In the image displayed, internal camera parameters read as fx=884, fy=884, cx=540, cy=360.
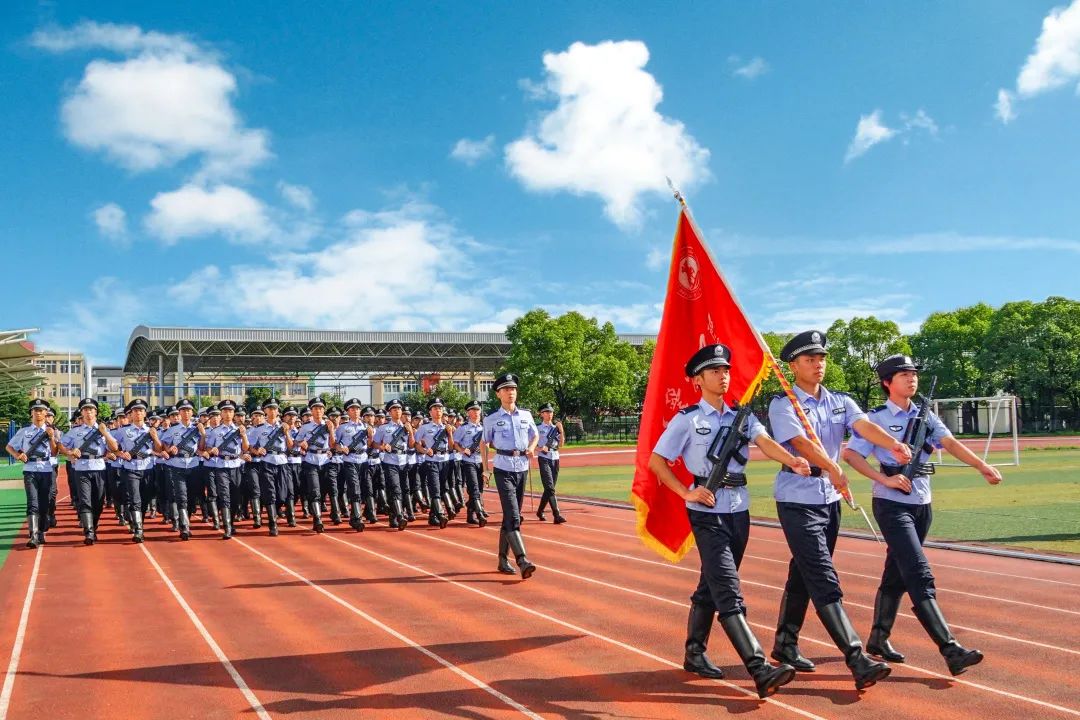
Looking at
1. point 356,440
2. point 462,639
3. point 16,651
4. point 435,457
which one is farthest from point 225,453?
point 462,639

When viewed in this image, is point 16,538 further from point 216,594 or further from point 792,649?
point 792,649

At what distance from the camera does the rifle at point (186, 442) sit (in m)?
13.3

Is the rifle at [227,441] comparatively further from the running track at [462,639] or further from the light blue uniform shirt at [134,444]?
the running track at [462,639]

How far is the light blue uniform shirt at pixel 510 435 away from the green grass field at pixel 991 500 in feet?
17.7

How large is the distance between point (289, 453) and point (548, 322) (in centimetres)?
4663

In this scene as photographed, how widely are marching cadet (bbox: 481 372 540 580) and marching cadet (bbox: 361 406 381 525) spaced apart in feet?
17.0

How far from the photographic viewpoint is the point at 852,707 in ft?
15.3

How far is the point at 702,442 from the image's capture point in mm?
5027

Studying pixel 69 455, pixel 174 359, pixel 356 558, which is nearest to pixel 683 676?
pixel 356 558

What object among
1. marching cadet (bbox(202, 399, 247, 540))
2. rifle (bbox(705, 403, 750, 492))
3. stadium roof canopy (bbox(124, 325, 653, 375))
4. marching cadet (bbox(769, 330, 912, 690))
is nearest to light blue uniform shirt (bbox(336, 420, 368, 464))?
marching cadet (bbox(202, 399, 247, 540))

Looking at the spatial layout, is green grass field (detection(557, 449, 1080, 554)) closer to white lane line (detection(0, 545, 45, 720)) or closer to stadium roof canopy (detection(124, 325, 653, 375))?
white lane line (detection(0, 545, 45, 720))

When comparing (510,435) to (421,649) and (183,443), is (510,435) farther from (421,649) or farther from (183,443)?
(183,443)

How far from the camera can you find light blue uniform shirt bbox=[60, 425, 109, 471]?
473 inches

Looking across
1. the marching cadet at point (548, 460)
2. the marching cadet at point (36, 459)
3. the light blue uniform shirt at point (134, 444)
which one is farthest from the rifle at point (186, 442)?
the marching cadet at point (548, 460)
